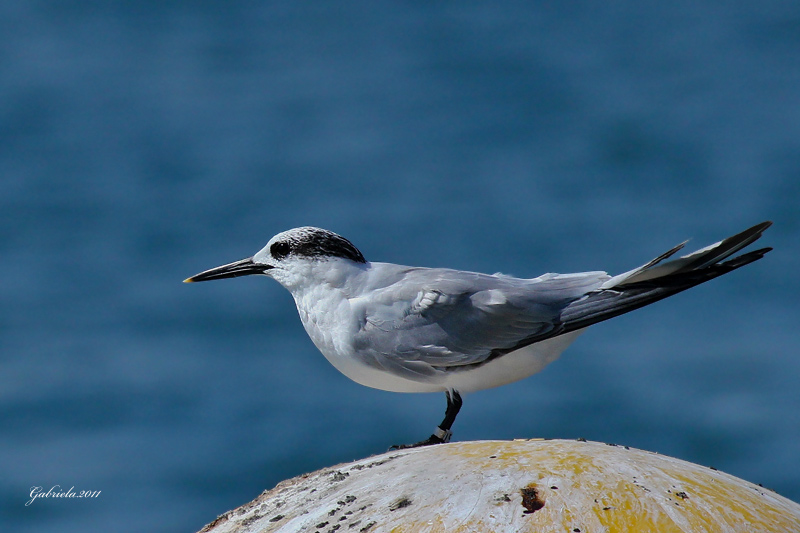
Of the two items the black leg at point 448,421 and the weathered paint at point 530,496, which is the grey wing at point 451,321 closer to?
the black leg at point 448,421

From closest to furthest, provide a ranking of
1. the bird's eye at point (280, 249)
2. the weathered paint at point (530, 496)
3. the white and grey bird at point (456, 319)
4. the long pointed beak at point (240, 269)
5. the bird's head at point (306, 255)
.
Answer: the weathered paint at point (530, 496) → the white and grey bird at point (456, 319) → the bird's head at point (306, 255) → the bird's eye at point (280, 249) → the long pointed beak at point (240, 269)

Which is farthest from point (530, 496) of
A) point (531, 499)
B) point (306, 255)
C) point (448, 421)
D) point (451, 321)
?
point (306, 255)

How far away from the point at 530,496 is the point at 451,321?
1913 millimetres

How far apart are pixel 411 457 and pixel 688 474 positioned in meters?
1.61

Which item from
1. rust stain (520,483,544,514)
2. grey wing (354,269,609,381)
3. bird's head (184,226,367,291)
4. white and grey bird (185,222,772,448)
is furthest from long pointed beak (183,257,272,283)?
rust stain (520,483,544,514)

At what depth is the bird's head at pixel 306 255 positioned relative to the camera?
7.20 metres

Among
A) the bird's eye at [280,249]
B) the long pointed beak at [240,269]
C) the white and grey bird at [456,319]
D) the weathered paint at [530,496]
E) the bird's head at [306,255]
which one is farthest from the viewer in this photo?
the long pointed beak at [240,269]

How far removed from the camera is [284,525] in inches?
216

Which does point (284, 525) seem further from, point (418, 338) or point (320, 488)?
point (418, 338)

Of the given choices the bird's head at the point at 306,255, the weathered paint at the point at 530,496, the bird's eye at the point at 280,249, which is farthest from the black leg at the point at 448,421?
the bird's eye at the point at 280,249

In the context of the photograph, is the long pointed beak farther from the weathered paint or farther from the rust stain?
the rust stain

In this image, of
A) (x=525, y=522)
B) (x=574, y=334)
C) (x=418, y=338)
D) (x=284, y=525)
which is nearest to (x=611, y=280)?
(x=574, y=334)

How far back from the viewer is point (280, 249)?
24.2ft

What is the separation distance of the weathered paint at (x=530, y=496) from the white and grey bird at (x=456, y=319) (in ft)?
2.87
